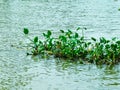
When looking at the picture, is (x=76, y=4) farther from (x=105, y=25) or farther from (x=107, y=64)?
(x=107, y=64)

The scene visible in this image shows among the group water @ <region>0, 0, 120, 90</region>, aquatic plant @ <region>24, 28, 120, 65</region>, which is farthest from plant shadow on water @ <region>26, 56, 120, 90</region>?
aquatic plant @ <region>24, 28, 120, 65</region>

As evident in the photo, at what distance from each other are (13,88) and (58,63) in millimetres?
2566

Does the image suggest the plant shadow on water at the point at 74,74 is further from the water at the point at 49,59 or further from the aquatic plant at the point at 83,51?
the aquatic plant at the point at 83,51

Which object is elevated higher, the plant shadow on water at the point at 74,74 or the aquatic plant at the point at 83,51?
the aquatic plant at the point at 83,51

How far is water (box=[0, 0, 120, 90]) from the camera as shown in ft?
28.6

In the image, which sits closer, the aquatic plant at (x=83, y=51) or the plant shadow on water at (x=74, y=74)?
the plant shadow on water at (x=74, y=74)

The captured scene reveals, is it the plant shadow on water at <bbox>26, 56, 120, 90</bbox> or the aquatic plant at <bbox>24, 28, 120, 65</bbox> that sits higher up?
the aquatic plant at <bbox>24, 28, 120, 65</bbox>

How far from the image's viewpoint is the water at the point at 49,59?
8.71 meters

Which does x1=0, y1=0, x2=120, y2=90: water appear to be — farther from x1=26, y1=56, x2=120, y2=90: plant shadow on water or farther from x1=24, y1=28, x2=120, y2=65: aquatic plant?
x1=24, y1=28, x2=120, y2=65: aquatic plant

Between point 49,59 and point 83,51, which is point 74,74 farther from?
point 83,51

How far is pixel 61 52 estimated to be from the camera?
11.3 meters

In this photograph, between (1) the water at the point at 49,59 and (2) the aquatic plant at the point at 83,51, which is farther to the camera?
(2) the aquatic plant at the point at 83,51

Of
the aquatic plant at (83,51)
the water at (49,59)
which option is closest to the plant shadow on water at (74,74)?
the water at (49,59)

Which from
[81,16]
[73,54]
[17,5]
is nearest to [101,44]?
[73,54]
